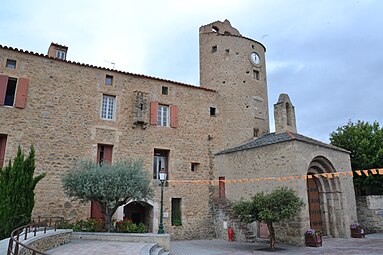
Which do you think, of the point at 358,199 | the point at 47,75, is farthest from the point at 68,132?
the point at 358,199

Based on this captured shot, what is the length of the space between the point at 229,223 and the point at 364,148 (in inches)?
415

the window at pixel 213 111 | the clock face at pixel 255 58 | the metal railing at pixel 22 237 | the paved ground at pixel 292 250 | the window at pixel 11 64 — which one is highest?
the clock face at pixel 255 58

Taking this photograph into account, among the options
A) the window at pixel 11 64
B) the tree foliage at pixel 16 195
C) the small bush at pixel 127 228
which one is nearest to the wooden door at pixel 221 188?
the small bush at pixel 127 228

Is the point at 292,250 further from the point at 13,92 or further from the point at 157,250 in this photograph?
the point at 13,92

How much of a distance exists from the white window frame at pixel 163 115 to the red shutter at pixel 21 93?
6.61 metres

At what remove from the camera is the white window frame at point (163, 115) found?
667 inches

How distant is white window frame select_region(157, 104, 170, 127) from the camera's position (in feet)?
55.6

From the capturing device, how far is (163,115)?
1712cm

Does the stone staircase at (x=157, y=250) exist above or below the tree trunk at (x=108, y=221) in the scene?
below

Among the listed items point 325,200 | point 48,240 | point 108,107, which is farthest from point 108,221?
point 325,200

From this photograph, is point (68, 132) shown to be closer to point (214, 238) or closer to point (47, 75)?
point (47, 75)

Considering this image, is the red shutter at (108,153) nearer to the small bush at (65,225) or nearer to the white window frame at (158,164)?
the white window frame at (158,164)

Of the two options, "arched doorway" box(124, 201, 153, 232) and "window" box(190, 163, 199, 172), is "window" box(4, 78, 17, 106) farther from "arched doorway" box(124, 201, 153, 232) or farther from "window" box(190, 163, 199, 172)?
"window" box(190, 163, 199, 172)

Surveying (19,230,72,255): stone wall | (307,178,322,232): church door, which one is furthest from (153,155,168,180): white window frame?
(307,178,322,232): church door
